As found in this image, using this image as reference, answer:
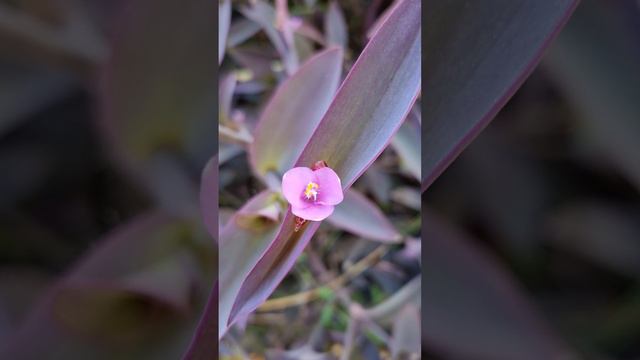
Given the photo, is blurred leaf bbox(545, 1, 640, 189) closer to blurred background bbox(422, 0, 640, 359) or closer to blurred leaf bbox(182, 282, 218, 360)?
blurred background bbox(422, 0, 640, 359)

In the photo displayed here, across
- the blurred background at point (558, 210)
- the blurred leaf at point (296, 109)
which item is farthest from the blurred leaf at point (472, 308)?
the blurred leaf at point (296, 109)

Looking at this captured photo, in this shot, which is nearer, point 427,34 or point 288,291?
point 427,34

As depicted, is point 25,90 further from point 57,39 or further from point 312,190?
point 312,190

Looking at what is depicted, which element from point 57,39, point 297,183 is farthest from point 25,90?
point 297,183

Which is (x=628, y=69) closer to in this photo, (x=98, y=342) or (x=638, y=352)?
(x=638, y=352)

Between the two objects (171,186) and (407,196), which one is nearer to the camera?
(171,186)

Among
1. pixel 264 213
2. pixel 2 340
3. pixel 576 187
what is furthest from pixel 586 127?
pixel 2 340
